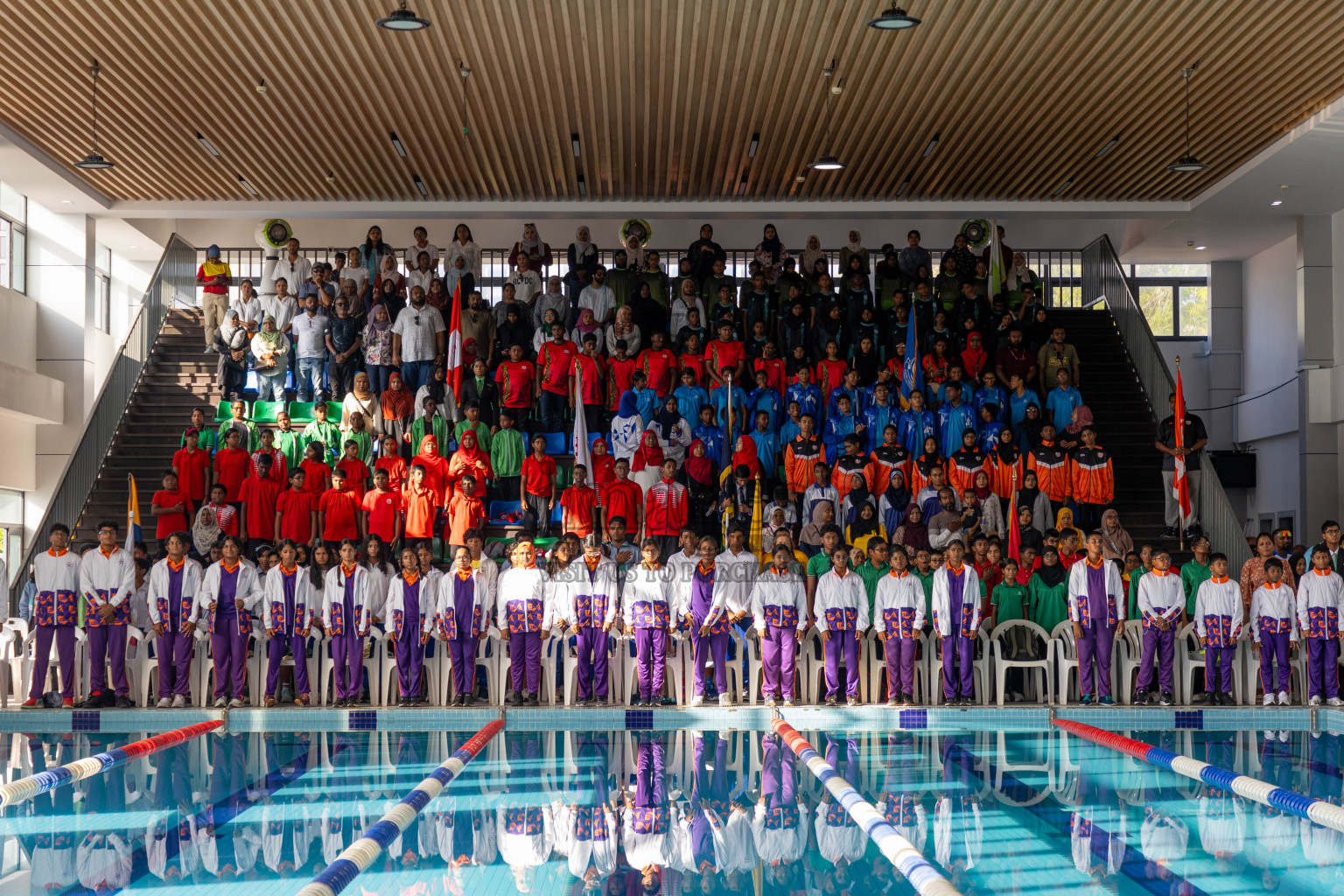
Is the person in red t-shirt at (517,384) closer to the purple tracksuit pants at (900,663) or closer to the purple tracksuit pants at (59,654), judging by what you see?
the purple tracksuit pants at (59,654)

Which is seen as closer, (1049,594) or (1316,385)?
(1049,594)

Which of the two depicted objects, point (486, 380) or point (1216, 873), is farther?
point (486, 380)

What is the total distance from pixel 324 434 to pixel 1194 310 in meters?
14.7

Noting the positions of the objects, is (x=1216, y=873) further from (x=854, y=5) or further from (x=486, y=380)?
(x=486, y=380)

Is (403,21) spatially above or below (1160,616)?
above

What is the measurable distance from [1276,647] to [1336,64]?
5.65m

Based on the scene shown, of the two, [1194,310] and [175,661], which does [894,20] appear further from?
[1194,310]

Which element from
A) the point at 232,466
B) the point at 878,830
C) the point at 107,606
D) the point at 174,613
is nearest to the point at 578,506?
the point at 232,466

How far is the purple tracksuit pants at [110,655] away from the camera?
10.9 m

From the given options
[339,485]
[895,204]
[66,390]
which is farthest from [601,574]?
[66,390]

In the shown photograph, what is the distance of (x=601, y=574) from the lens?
10.9 metres

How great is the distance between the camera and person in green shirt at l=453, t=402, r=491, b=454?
1338 centimetres

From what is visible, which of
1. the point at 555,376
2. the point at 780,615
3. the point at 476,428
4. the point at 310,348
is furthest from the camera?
the point at 310,348

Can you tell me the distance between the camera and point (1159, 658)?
36.2ft
